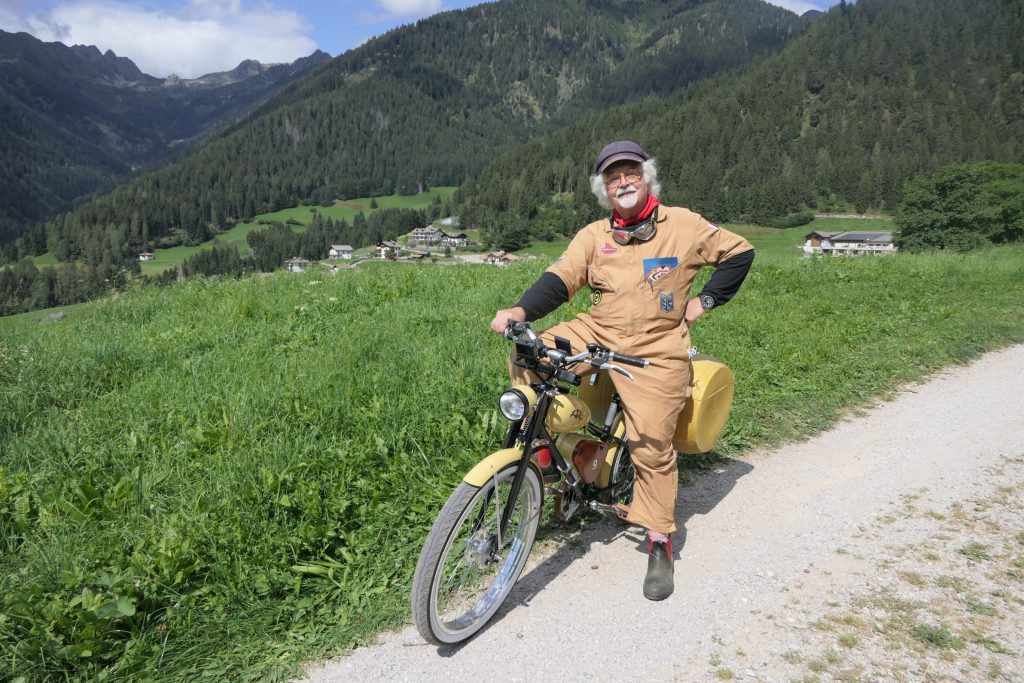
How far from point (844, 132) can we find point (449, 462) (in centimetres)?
16768

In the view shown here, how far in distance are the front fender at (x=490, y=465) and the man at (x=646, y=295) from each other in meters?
0.50

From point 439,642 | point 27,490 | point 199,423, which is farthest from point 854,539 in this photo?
point 27,490

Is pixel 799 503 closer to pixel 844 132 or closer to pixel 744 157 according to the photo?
pixel 744 157

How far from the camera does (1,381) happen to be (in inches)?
233

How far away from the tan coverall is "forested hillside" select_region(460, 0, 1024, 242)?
111 meters

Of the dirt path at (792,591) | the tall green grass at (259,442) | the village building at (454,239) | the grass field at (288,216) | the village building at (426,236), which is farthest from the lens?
the grass field at (288,216)

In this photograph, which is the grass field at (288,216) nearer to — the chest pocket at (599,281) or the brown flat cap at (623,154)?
the chest pocket at (599,281)

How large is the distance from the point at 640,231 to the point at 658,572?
213 centimetres

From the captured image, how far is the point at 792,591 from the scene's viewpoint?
356 centimetres

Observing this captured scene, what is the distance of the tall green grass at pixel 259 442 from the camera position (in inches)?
122

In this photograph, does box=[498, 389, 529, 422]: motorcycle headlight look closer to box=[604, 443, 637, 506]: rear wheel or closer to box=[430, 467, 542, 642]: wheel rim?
box=[430, 467, 542, 642]: wheel rim

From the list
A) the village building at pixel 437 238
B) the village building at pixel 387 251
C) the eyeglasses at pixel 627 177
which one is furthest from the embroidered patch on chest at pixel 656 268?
the village building at pixel 437 238

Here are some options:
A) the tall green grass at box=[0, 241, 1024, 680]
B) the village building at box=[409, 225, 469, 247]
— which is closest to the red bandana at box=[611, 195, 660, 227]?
the tall green grass at box=[0, 241, 1024, 680]

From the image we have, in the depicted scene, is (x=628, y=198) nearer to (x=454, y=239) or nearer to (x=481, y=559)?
(x=481, y=559)
